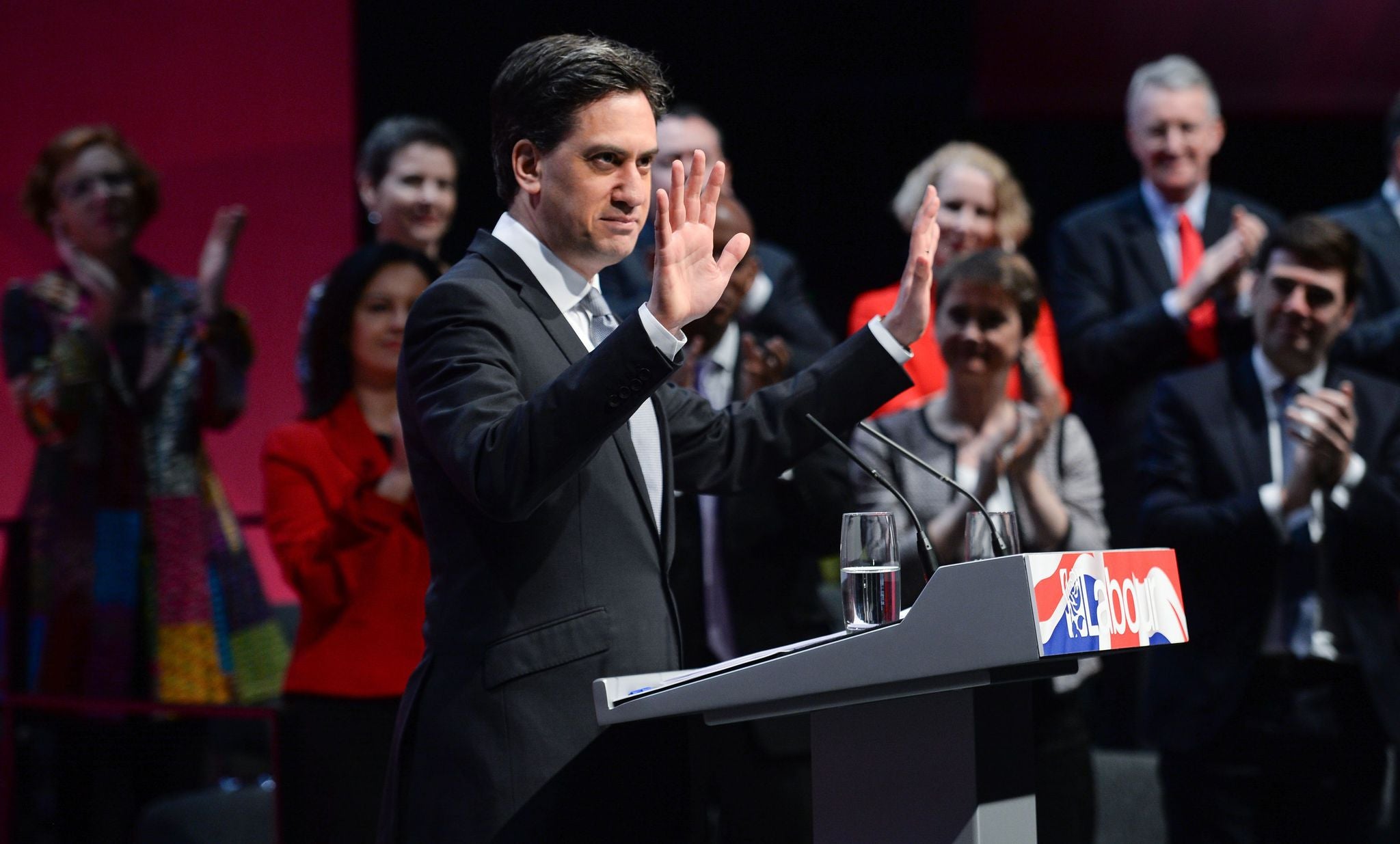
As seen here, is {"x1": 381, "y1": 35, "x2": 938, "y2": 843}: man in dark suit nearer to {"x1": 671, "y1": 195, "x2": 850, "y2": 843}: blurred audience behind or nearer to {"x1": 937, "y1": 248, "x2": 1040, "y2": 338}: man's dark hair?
{"x1": 671, "y1": 195, "x2": 850, "y2": 843}: blurred audience behind

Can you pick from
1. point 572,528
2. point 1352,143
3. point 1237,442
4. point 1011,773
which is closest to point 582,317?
point 572,528

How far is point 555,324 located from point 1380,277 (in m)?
2.70

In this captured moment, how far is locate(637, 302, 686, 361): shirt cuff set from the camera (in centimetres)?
164

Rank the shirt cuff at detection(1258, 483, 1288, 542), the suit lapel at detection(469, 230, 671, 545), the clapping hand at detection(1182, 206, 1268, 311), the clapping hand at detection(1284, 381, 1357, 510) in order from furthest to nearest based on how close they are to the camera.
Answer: the clapping hand at detection(1182, 206, 1268, 311)
the shirt cuff at detection(1258, 483, 1288, 542)
the clapping hand at detection(1284, 381, 1357, 510)
the suit lapel at detection(469, 230, 671, 545)

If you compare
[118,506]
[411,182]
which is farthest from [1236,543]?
[118,506]

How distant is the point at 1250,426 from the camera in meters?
3.21

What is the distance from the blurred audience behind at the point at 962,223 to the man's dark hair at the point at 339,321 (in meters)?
1.19

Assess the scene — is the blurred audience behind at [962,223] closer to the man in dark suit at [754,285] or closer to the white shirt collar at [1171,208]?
the man in dark suit at [754,285]

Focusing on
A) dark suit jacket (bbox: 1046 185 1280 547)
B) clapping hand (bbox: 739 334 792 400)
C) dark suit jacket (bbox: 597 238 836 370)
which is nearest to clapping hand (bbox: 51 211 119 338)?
dark suit jacket (bbox: 597 238 836 370)

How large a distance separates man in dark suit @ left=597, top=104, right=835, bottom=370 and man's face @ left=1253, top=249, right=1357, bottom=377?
1.00 m

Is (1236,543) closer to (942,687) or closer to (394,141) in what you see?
(942,687)

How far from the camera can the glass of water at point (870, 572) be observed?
68.1 inches

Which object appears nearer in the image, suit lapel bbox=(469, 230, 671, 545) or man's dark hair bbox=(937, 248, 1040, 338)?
suit lapel bbox=(469, 230, 671, 545)

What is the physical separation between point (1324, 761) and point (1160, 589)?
163 centimetres
